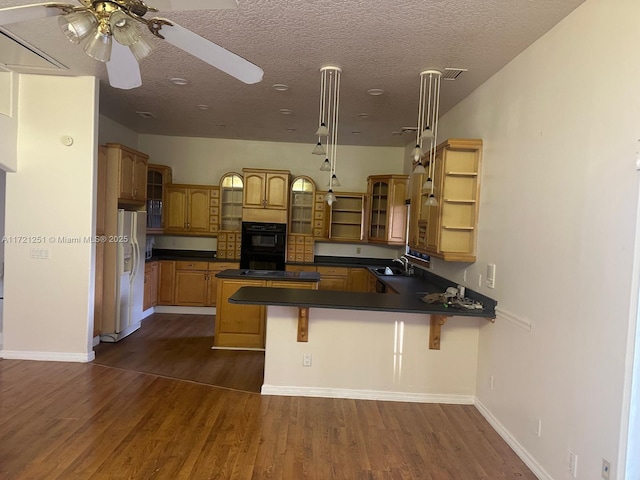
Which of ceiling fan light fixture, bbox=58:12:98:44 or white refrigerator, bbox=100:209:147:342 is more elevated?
ceiling fan light fixture, bbox=58:12:98:44

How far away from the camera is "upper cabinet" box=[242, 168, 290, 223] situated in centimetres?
639

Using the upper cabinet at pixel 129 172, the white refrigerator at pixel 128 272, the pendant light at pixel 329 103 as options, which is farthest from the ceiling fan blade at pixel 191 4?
the white refrigerator at pixel 128 272

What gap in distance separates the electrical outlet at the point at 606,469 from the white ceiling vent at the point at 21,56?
4.73 metres

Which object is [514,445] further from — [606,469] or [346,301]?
[346,301]

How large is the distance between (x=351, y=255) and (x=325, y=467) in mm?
4772

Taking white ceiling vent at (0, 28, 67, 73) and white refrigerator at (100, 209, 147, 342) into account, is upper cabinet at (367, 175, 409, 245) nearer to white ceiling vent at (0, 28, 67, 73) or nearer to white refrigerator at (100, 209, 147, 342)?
white refrigerator at (100, 209, 147, 342)

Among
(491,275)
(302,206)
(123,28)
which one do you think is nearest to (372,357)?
(491,275)

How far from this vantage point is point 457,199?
372 centimetres

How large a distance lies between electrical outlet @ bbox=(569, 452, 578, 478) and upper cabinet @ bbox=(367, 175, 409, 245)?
4.06m

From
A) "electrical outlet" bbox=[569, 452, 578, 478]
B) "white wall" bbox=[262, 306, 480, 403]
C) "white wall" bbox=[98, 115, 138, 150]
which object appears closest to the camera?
"electrical outlet" bbox=[569, 452, 578, 478]

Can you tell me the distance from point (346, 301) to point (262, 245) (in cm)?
327

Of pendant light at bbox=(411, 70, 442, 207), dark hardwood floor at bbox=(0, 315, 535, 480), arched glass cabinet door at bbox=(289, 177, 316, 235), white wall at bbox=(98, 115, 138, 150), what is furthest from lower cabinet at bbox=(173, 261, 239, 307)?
pendant light at bbox=(411, 70, 442, 207)

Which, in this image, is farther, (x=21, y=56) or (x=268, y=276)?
(x=268, y=276)

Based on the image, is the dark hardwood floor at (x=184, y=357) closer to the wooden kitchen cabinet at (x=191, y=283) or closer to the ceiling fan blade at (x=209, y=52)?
the wooden kitchen cabinet at (x=191, y=283)
